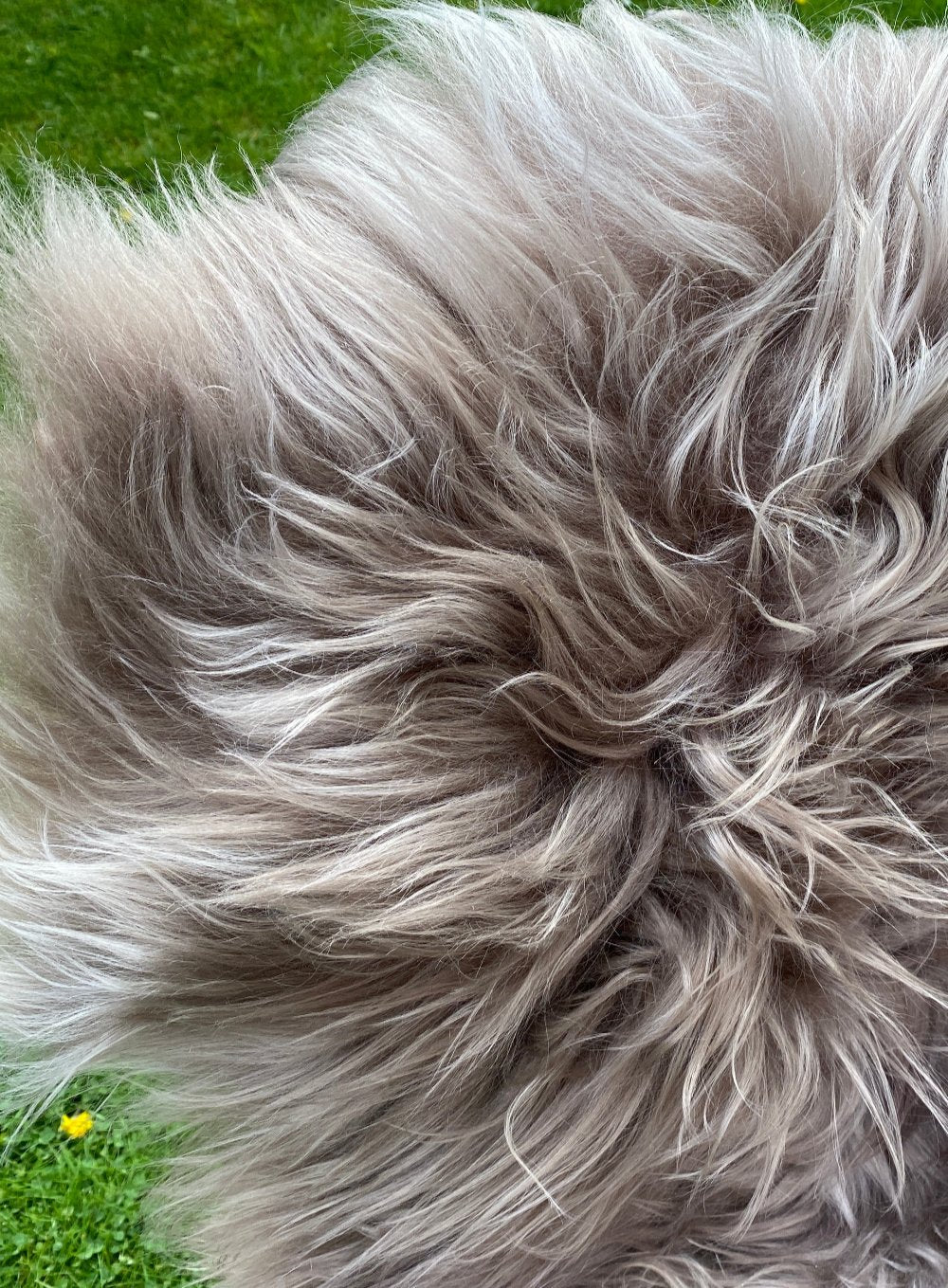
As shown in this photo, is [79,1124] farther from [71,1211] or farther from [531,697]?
[531,697]

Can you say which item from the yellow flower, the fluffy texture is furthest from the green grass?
the fluffy texture

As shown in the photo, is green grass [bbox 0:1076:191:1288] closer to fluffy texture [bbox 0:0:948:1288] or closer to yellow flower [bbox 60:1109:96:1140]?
yellow flower [bbox 60:1109:96:1140]

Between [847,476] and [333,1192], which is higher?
[847,476]

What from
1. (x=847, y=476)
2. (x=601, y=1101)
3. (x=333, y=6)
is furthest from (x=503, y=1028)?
(x=333, y=6)

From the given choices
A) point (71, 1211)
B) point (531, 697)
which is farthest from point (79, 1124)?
point (531, 697)

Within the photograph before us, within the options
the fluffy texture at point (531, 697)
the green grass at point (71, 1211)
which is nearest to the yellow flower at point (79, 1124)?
the green grass at point (71, 1211)

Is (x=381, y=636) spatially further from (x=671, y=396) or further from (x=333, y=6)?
(x=333, y=6)
